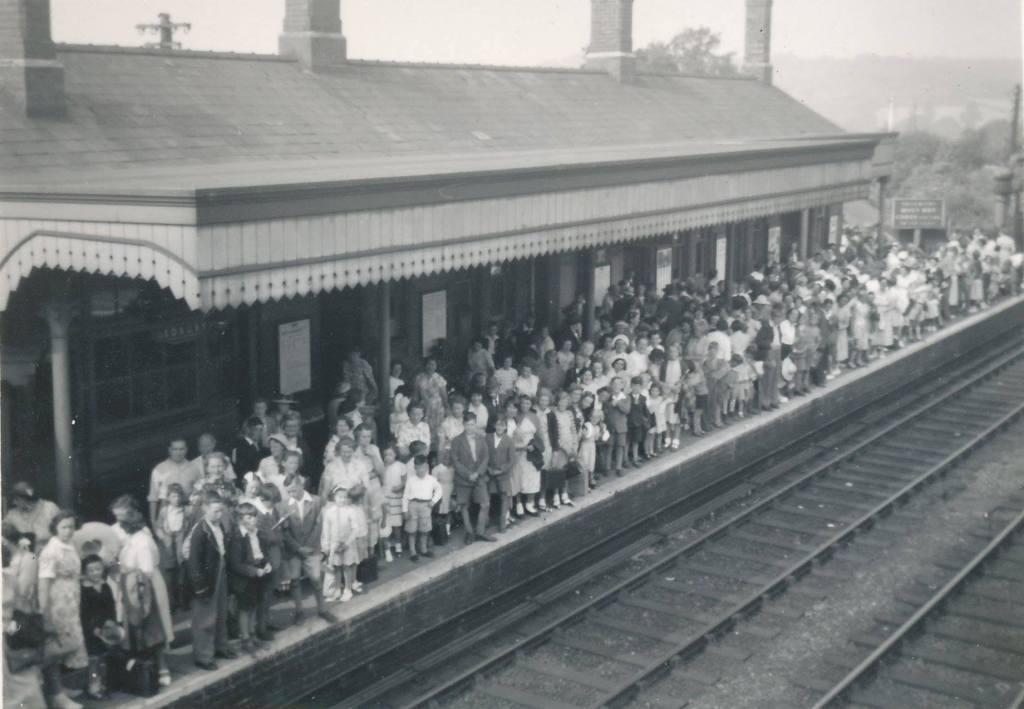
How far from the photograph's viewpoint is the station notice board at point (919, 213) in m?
31.1

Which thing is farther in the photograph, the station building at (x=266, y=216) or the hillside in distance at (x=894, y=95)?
the hillside in distance at (x=894, y=95)

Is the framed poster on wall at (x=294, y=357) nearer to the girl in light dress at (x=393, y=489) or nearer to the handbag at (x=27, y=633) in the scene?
the girl in light dress at (x=393, y=489)

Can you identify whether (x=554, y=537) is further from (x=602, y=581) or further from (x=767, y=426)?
(x=767, y=426)

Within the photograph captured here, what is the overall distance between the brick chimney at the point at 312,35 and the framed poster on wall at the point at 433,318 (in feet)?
13.0

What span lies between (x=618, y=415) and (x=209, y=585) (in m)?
5.69

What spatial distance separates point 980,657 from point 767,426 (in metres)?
5.88

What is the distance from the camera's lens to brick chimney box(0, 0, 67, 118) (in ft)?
35.6

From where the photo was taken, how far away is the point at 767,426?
15594 millimetres

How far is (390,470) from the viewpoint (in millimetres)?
9992

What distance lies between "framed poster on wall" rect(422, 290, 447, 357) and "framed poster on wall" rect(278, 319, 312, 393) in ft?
6.56

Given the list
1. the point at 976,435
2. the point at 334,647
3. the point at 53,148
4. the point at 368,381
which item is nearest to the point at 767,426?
the point at 976,435

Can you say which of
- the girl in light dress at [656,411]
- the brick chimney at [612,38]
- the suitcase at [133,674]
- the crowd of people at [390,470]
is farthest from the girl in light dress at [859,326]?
the suitcase at [133,674]

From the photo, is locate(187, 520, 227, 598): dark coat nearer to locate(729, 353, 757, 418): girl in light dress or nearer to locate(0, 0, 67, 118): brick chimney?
locate(0, 0, 67, 118): brick chimney

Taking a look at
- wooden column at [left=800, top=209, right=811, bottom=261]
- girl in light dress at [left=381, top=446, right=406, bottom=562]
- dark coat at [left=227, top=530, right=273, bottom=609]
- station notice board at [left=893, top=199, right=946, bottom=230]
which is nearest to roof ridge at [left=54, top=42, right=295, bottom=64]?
girl in light dress at [left=381, top=446, right=406, bottom=562]
